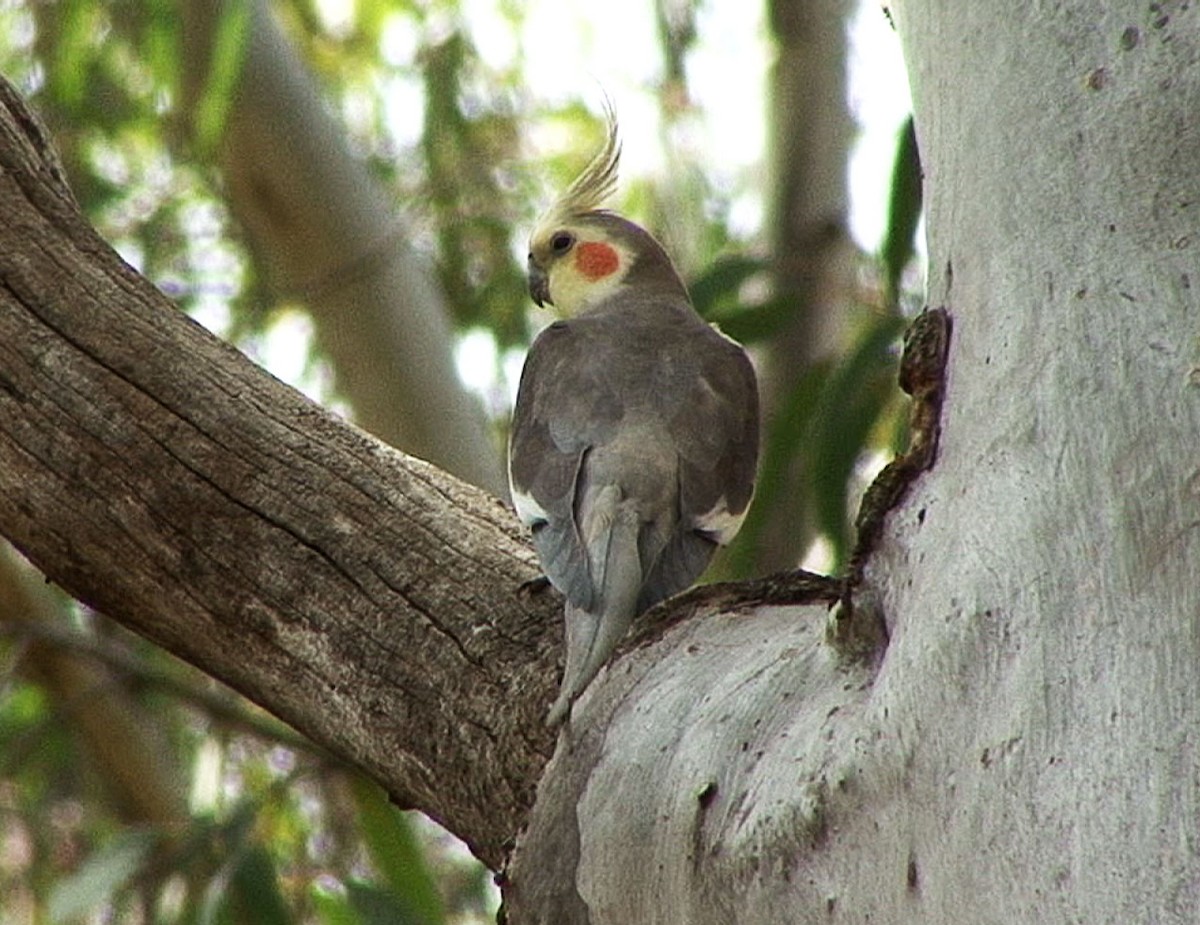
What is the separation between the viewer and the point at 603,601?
1538 millimetres

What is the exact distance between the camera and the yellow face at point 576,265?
247 cm

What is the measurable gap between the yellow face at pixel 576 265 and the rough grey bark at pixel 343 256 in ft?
0.78

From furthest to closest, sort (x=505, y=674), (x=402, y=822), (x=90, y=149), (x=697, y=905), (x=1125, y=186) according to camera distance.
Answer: (x=90, y=149)
(x=402, y=822)
(x=505, y=674)
(x=697, y=905)
(x=1125, y=186)

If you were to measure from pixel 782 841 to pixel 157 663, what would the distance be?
2621mm

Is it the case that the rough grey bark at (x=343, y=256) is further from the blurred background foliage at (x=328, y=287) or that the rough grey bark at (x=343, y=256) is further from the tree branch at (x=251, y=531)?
the tree branch at (x=251, y=531)

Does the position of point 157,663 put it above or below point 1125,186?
above

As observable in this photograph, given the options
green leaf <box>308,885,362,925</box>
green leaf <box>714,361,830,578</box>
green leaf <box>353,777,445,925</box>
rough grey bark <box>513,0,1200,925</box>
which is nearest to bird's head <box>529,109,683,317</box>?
green leaf <box>714,361,830,578</box>

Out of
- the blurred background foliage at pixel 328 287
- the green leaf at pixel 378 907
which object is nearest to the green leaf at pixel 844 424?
the blurred background foliage at pixel 328 287

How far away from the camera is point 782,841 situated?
118 cm

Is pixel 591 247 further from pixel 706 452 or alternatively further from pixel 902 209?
pixel 706 452

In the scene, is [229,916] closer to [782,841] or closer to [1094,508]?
[782,841]

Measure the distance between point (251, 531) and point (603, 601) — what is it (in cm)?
30

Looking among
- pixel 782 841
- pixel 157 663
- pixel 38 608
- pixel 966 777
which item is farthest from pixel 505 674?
pixel 157 663

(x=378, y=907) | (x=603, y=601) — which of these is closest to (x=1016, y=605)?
(x=603, y=601)
